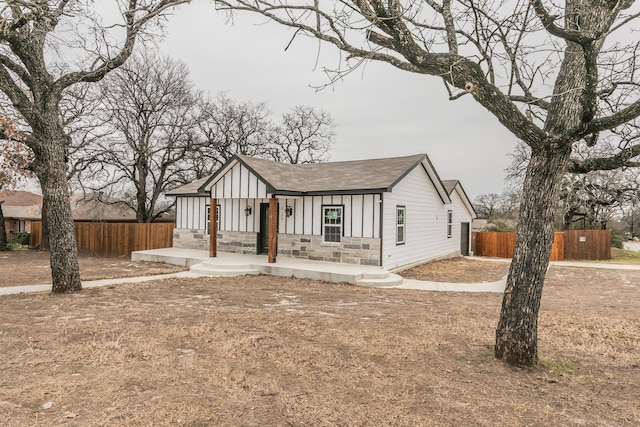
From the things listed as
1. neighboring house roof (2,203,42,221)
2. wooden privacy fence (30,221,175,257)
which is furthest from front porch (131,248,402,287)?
neighboring house roof (2,203,42,221)

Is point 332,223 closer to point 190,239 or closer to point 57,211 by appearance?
point 190,239

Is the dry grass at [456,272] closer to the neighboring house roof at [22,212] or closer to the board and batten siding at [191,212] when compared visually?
the board and batten siding at [191,212]

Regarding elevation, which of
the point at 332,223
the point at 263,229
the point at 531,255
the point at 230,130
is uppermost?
the point at 230,130

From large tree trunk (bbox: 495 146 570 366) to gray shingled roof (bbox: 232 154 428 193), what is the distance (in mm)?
8125

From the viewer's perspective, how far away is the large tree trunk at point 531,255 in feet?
14.9

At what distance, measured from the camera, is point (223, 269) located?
13.2 m

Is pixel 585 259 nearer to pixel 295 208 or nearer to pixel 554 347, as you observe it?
pixel 295 208

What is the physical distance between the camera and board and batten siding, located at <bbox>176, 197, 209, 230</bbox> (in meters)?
18.2

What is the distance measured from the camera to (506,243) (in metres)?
23.3

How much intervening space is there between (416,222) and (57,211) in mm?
12620

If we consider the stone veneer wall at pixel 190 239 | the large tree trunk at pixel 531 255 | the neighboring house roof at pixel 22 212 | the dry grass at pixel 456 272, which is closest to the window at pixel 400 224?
the dry grass at pixel 456 272

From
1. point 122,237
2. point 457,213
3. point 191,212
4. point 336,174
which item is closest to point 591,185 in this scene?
point 457,213

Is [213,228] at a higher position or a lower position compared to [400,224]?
lower

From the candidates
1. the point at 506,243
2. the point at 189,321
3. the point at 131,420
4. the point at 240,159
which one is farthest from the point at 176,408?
the point at 506,243
